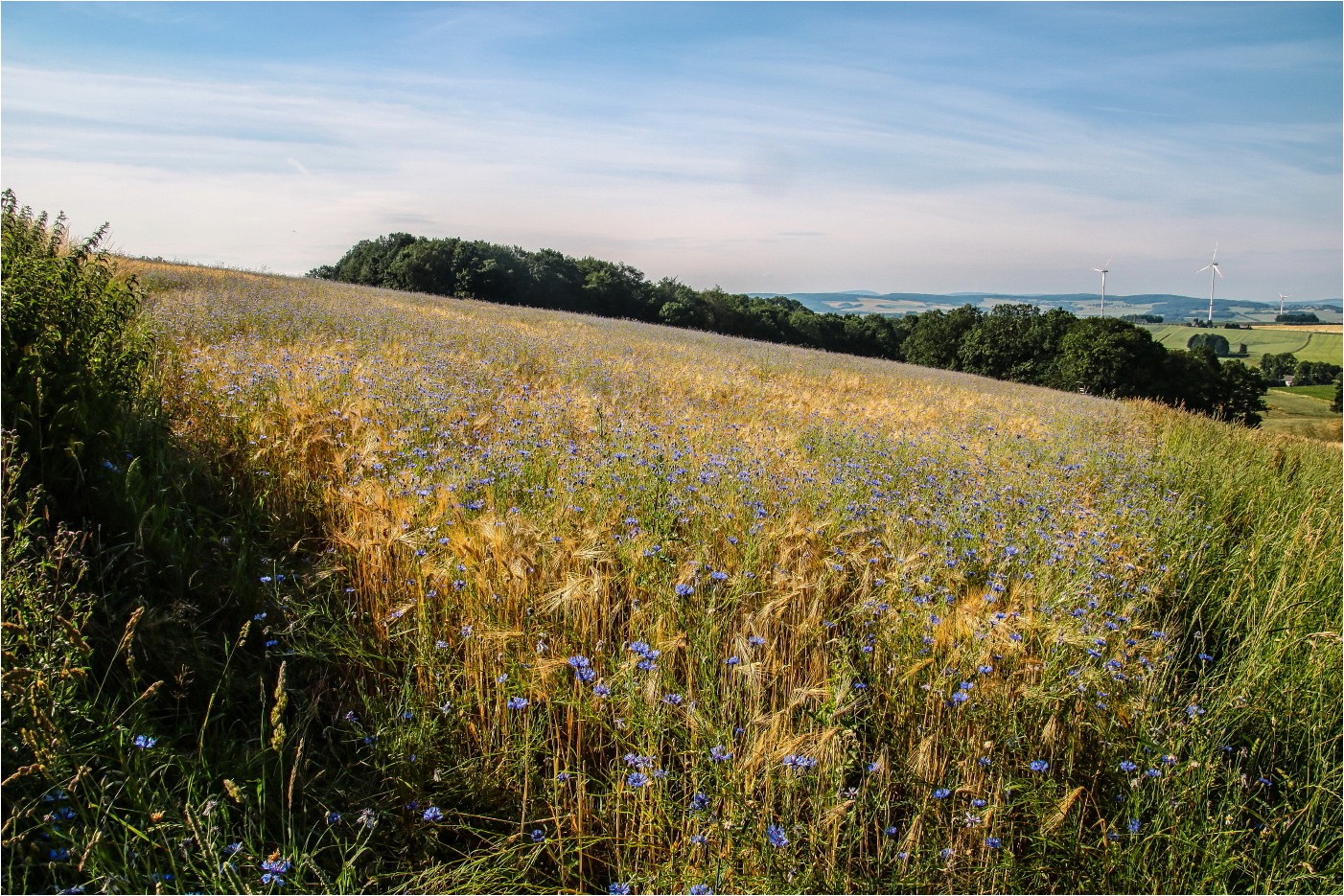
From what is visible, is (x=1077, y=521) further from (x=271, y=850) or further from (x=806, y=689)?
(x=271, y=850)

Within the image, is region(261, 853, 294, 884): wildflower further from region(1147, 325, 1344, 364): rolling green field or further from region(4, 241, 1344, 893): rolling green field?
region(1147, 325, 1344, 364): rolling green field

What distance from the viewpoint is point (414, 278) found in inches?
2142

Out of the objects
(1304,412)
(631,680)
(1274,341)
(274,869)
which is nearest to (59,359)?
(274,869)

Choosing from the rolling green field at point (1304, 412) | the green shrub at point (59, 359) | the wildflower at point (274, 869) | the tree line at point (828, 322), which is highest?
the tree line at point (828, 322)

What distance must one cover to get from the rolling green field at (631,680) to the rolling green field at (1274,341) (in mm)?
99665

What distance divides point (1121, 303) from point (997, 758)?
191 meters

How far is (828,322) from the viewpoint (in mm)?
76500

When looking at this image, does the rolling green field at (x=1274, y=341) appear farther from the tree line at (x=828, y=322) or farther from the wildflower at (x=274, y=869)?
the wildflower at (x=274, y=869)

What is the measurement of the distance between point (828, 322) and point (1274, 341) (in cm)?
7286

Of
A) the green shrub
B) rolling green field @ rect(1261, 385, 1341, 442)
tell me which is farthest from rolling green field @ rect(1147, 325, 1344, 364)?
the green shrub

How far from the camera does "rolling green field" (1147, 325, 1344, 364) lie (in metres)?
89.4

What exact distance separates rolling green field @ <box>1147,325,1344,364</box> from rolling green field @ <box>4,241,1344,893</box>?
327ft

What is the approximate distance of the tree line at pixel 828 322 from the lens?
5384 centimetres

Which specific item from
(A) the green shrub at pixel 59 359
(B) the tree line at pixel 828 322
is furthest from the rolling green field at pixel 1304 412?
(A) the green shrub at pixel 59 359
